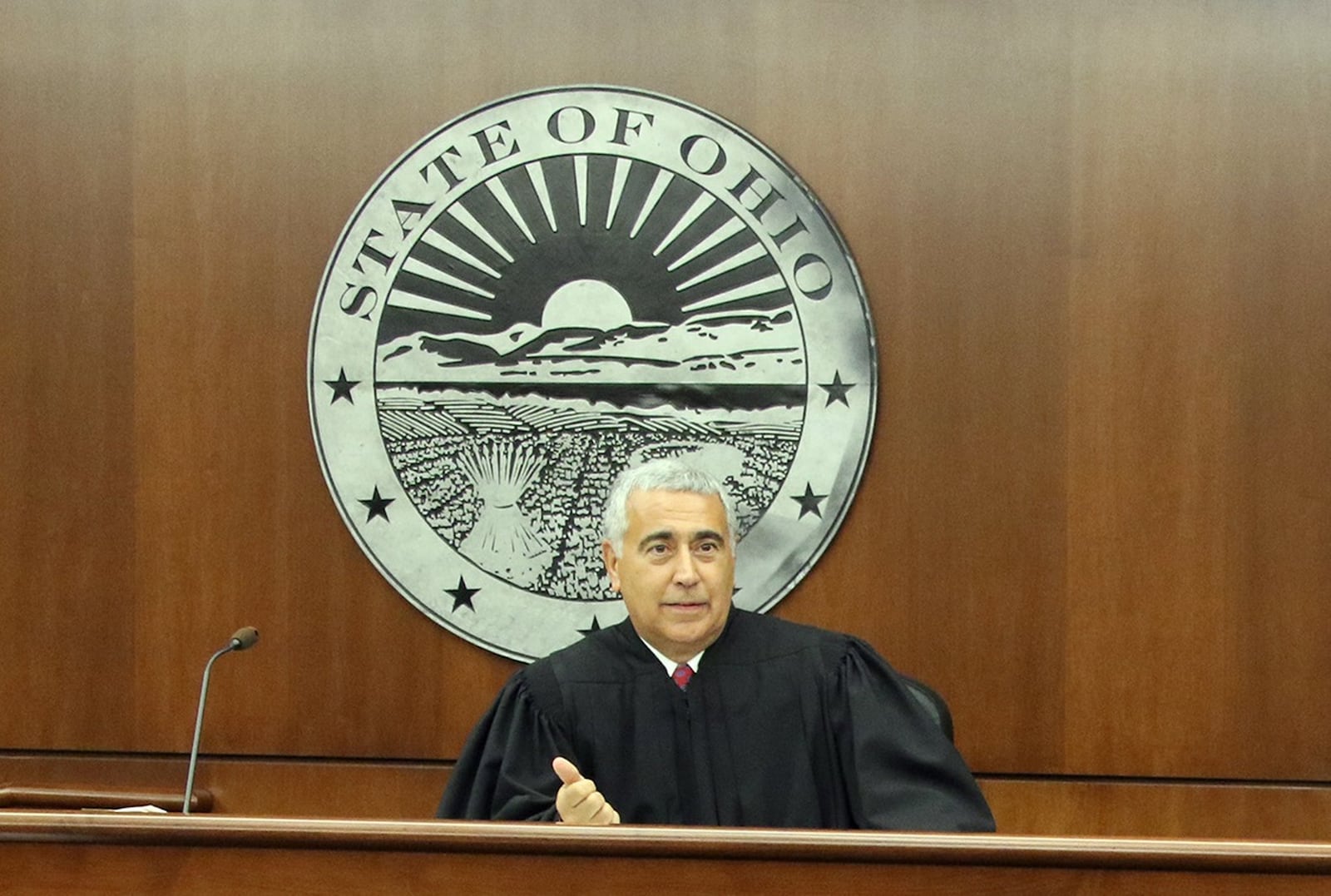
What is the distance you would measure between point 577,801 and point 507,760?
0.44m

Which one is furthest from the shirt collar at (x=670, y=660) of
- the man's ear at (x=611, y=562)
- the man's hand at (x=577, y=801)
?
the man's hand at (x=577, y=801)

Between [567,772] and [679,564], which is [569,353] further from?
[567,772]

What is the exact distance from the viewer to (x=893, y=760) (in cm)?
308

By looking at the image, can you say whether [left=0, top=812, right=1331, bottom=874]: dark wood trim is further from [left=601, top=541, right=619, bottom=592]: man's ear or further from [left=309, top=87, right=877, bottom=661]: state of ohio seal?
[left=309, top=87, right=877, bottom=661]: state of ohio seal

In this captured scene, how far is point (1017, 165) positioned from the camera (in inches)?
158

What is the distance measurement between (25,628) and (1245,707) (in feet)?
10.3

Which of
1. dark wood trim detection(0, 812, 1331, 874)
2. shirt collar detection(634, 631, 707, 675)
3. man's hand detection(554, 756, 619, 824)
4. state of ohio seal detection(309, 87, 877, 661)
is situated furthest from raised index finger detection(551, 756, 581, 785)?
state of ohio seal detection(309, 87, 877, 661)

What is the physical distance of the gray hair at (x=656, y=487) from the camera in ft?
10.7

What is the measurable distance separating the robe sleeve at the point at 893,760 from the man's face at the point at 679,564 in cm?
31

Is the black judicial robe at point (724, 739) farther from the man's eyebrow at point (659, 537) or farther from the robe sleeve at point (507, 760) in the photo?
the man's eyebrow at point (659, 537)

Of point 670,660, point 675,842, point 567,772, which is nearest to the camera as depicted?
point 675,842

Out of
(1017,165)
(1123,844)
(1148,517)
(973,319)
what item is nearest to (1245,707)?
(1148,517)

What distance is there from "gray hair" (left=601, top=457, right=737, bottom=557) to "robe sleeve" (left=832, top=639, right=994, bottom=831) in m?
0.38

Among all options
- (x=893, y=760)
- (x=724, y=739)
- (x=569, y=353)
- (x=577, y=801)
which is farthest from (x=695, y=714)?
(x=569, y=353)
